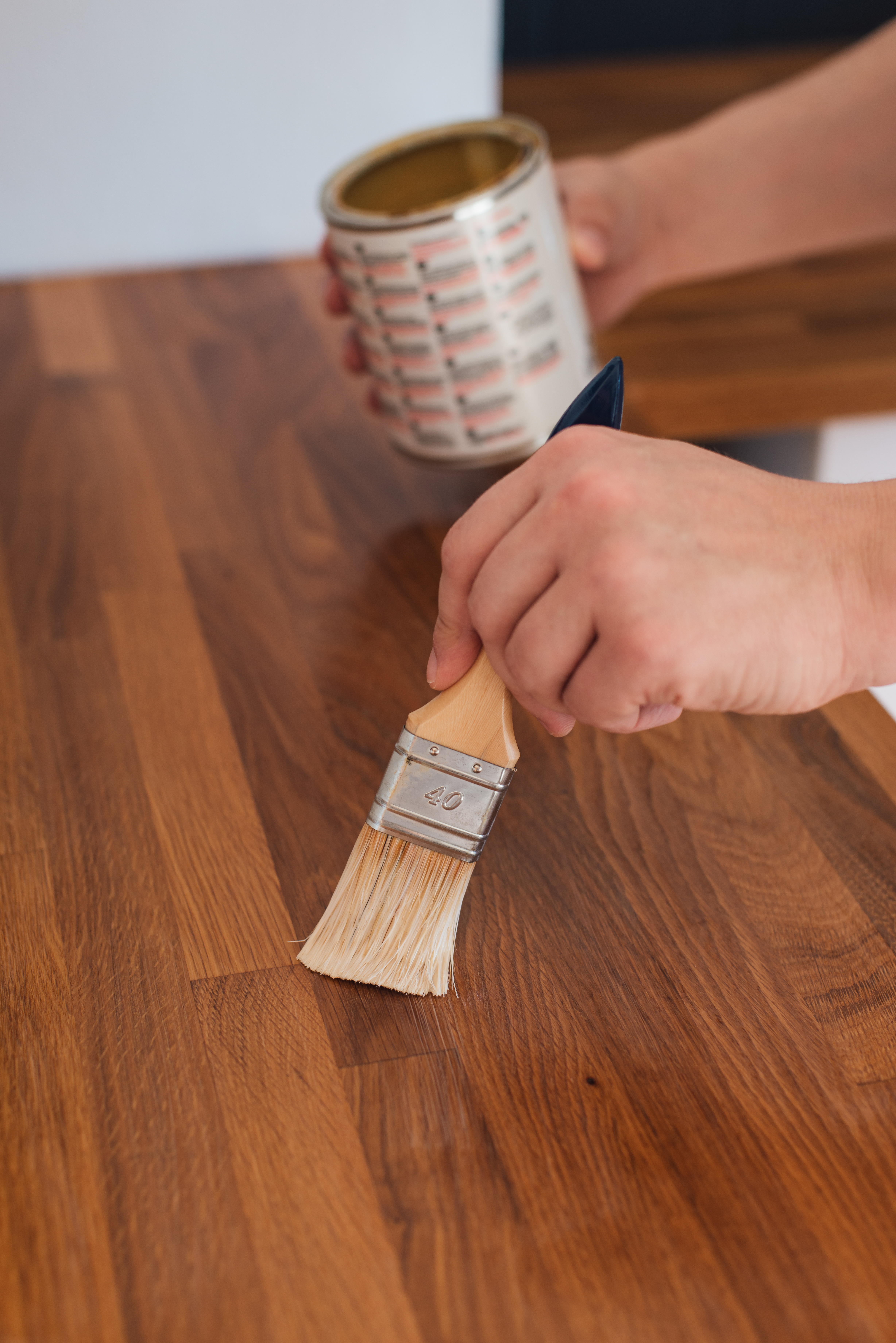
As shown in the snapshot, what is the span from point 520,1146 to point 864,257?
1.75 meters

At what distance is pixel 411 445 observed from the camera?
0.77 metres

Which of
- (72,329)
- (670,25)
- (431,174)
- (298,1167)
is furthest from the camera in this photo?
(670,25)

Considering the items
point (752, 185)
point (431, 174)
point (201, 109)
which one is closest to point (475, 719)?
point (431, 174)

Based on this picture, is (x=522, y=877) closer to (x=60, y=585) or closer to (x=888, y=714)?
(x=888, y=714)

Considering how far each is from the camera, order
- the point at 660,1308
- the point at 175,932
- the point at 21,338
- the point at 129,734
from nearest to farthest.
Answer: the point at 660,1308
the point at 175,932
the point at 129,734
the point at 21,338

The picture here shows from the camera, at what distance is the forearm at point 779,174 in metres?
0.90

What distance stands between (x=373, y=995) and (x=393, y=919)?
0.03 meters

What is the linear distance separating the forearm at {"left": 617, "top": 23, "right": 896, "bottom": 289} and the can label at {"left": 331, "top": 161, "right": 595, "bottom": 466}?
24cm

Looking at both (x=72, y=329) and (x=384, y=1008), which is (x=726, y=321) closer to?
(x=72, y=329)

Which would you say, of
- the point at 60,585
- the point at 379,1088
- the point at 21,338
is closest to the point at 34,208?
the point at 21,338

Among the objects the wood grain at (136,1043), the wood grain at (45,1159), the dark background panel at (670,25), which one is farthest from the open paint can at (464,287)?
the dark background panel at (670,25)

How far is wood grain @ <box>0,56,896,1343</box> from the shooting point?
1.34 ft

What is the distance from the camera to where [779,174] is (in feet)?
3.07

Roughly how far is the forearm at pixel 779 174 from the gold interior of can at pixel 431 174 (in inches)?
8.1
